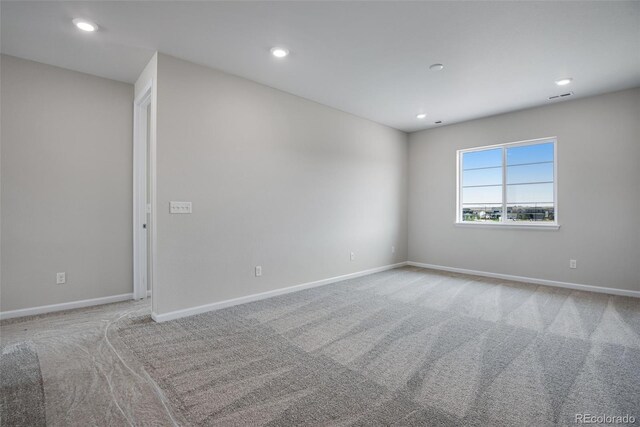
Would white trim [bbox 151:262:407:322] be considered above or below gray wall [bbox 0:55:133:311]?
below

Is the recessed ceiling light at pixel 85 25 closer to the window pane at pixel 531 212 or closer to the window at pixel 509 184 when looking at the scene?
the window at pixel 509 184

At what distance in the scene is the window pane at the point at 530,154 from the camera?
15.8 feet

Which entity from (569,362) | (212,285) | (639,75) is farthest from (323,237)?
(639,75)

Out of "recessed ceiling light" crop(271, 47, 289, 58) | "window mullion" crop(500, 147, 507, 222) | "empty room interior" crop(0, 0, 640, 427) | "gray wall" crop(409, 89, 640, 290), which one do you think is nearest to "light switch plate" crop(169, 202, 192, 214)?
"empty room interior" crop(0, 0, 640, 427)

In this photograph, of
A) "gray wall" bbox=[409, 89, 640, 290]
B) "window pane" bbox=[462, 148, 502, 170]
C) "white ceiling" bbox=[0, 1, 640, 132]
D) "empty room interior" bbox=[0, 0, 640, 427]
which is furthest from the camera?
"window pane" bbox=[462, 148, 502, 170]

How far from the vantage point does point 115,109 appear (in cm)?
377

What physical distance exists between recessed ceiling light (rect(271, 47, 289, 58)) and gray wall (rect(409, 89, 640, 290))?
387 cm

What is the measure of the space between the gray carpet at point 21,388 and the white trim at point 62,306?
86 cm

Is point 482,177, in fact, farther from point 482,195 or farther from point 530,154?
point 530,154

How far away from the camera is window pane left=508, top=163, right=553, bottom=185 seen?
190 inches

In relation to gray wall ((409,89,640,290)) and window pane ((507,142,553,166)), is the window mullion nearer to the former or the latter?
window pane ((507,142,553,166))

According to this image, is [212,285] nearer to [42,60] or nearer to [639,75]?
[42,60]

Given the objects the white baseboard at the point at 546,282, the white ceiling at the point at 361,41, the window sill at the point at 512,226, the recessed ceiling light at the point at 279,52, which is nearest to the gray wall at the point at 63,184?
the white ceiling at the point at 361,41

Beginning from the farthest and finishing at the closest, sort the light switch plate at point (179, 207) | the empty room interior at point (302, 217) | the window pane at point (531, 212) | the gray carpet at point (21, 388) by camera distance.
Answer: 1. the window pane at point (531, 212)
2. the light switch plate at point (179, 207)
3. the empty room interior at point (302, 217)
4. the gray carpet at point (21, 388)
